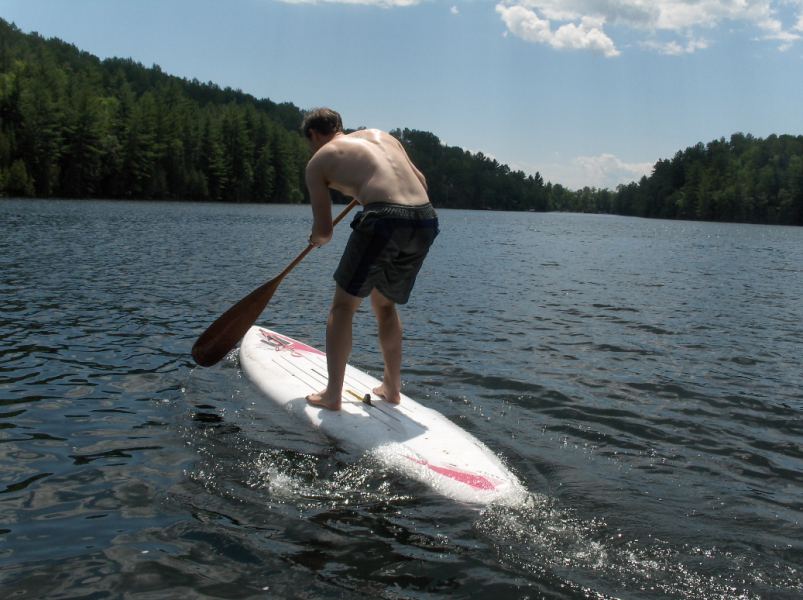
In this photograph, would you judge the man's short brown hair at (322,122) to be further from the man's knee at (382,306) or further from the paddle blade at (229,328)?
the paddle blade at (229,328)

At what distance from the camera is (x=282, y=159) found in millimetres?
119062

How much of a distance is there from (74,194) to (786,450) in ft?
282

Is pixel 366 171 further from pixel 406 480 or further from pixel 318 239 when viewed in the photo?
Answer: pixel 406 480

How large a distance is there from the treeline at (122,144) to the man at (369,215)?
7264 centimetres

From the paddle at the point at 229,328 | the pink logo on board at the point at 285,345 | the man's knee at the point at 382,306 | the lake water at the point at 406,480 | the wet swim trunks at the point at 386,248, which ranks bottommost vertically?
the lake water at the point at 406,480

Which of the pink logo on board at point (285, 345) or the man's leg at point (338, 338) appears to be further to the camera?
the pink logo on board at point (285, 345)

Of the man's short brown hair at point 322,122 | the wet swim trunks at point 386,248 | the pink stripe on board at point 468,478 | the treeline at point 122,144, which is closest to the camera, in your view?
the pink stripe on board at point 468,478

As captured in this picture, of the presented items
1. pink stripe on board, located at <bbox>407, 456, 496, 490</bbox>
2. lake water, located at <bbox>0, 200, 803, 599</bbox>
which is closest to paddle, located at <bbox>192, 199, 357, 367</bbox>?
lake water, located at <bbox>0, 200, 803, 599</bbox>

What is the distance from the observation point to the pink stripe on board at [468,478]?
472 cm

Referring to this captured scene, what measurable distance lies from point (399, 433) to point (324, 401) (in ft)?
2.94

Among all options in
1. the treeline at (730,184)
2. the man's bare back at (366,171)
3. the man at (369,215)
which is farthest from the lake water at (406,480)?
the treeline at (730,184)

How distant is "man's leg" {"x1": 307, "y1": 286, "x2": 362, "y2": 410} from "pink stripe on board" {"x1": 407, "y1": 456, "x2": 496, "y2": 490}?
124cm

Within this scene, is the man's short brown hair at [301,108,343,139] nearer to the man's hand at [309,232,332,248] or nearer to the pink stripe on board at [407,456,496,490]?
the man's hand at [309,232,332,248]

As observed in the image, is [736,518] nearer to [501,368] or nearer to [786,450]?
[786,450]
